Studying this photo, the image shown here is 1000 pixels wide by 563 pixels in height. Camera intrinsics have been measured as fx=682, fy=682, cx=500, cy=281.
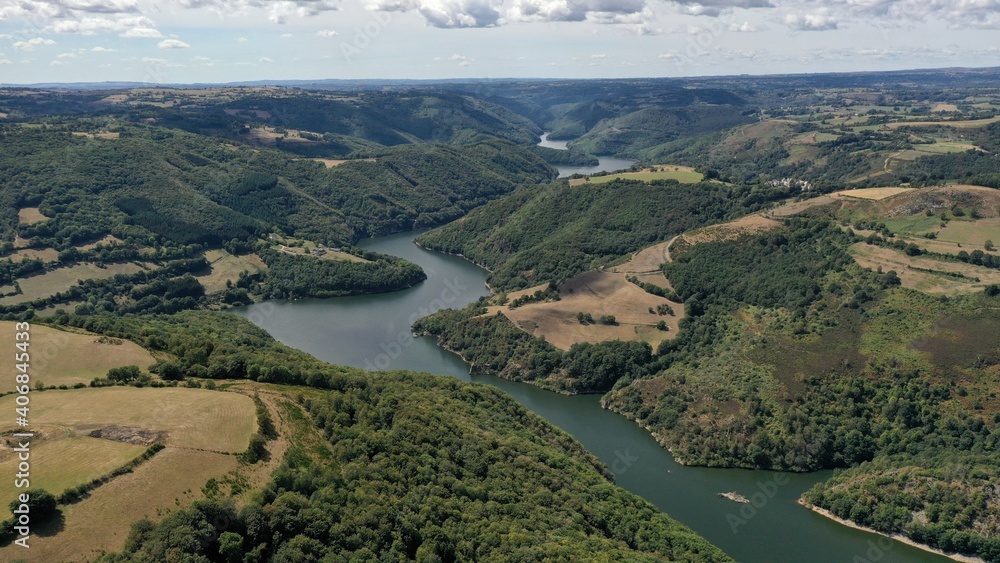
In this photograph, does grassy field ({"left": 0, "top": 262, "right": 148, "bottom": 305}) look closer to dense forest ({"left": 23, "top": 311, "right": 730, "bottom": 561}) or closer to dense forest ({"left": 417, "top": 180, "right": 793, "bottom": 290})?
dense forest ({"left": 23, "top": 311, "right": 730, "bottom": 561})

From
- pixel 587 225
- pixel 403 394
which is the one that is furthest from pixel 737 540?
pixel 587 225

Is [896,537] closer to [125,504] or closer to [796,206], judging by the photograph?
[125,504]

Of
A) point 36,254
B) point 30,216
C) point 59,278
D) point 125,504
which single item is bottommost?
point 59,278

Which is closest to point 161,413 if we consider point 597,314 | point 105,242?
point 597,314

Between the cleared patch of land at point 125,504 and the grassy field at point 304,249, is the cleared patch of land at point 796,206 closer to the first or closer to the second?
the grassy field at point 304,249

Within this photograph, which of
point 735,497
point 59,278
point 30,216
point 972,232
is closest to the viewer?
point 735,497

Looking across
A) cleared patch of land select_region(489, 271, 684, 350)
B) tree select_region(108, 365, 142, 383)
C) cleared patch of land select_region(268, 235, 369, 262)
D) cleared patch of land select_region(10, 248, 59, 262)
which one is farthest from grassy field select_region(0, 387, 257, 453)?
cleared patch of land select_region(268, 235, 369, 262)

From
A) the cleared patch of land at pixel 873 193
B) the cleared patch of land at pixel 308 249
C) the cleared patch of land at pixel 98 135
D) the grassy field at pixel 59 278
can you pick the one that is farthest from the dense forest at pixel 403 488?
the cleared patch of land at pixel 98 135
